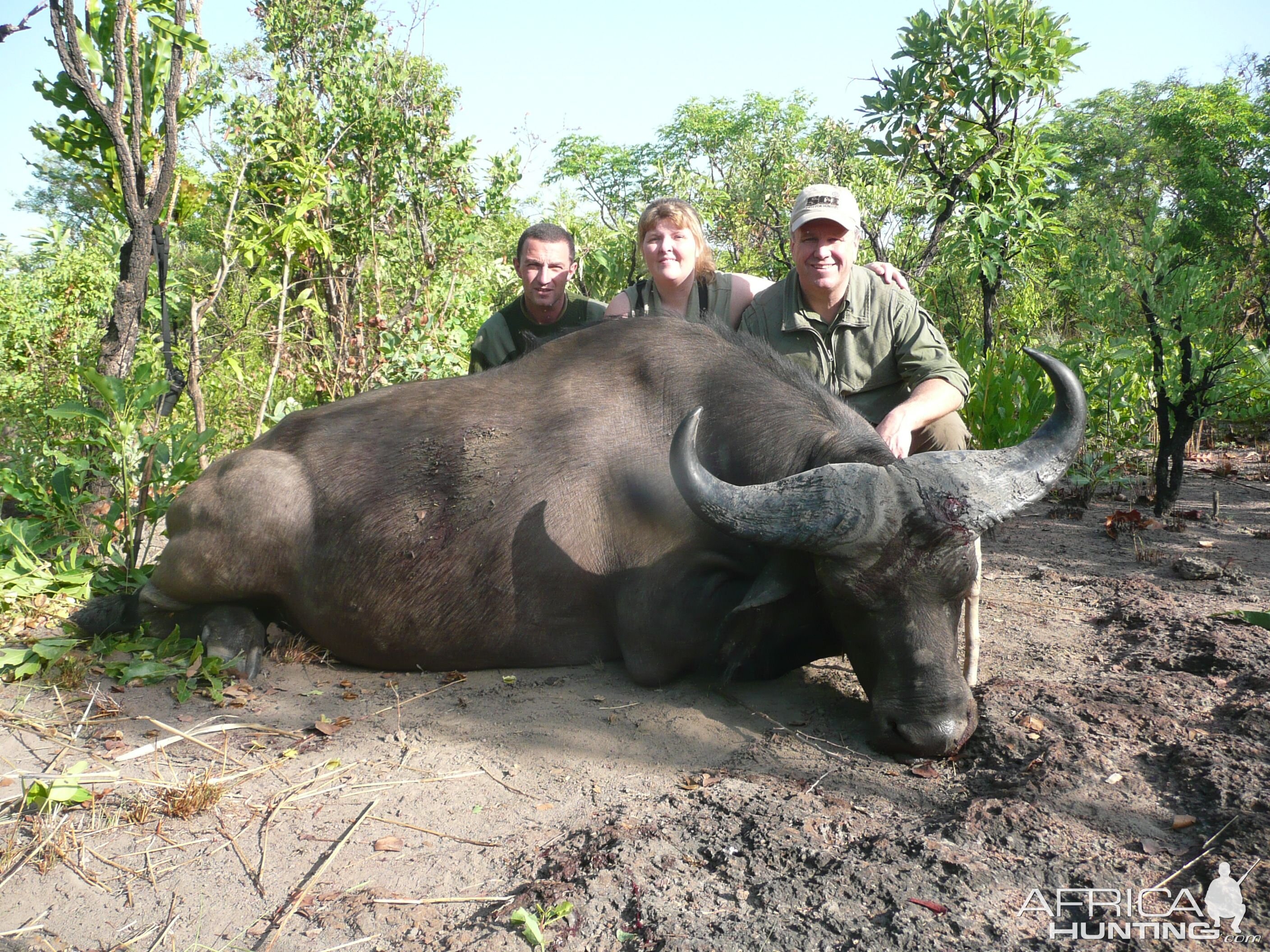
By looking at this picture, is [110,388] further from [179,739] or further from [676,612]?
[676,612]

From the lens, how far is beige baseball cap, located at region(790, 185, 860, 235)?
4473mm

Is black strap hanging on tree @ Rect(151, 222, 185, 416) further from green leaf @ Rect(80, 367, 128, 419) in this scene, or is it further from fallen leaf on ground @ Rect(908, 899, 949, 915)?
fallen leaf on ground @ Rect(908, 899, 949, 915)

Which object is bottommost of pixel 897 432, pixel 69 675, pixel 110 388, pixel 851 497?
pixel 69 675

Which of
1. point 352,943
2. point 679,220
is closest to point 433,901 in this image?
point 352,943

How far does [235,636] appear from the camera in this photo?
13.3ft

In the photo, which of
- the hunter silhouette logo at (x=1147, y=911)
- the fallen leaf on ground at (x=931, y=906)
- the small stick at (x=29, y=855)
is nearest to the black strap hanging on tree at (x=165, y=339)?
the small stick at (x=29, y=855)

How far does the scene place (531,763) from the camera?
10.1 ft

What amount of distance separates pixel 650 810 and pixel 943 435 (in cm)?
273

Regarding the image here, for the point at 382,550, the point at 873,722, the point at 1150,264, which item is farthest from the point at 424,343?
the point at 1150,264

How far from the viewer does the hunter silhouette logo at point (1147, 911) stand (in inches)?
81.0

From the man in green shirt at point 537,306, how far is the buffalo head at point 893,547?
252 cm

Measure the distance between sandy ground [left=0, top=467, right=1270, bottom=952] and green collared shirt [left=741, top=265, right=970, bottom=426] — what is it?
1.48 meters

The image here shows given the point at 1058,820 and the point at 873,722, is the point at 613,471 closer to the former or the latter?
the point at 873,722

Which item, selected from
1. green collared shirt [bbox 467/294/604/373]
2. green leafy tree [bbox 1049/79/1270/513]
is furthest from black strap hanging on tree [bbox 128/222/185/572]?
green leafy tree [bbox 1049/79/1270/513]
